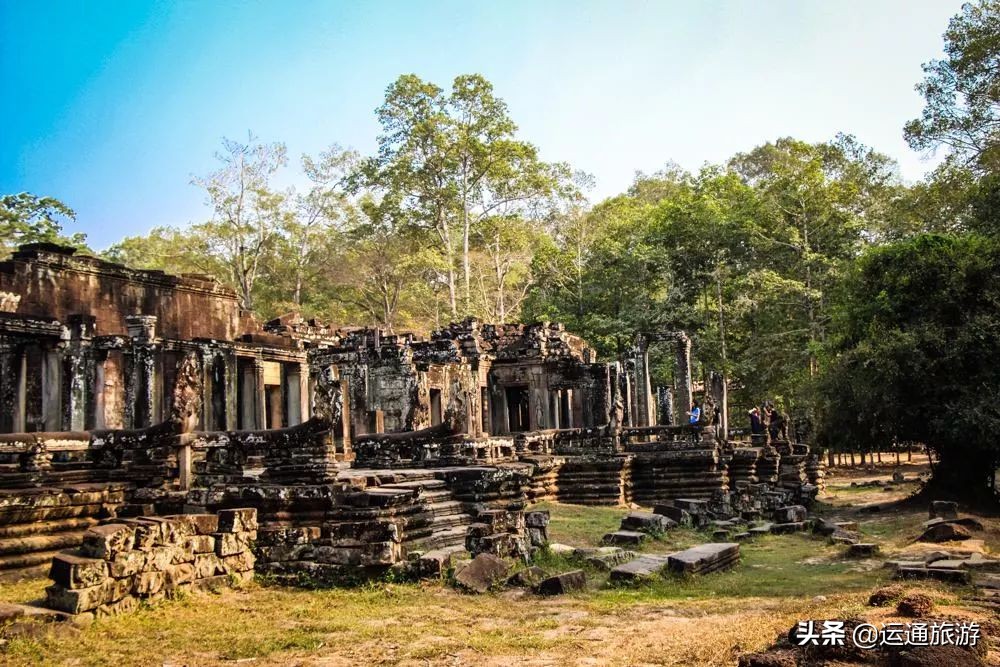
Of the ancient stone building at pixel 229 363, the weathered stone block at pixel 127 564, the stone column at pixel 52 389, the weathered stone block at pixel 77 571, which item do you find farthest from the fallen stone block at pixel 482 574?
the stone column at pixel 52 389

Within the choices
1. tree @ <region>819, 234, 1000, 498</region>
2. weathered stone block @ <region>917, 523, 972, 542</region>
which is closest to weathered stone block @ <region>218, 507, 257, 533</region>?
weathered stone block @ <region>917, 523, 972, 542</region>

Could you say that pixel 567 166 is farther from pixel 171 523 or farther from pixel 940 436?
pixel 171 523

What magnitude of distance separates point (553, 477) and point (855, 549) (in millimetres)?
7760

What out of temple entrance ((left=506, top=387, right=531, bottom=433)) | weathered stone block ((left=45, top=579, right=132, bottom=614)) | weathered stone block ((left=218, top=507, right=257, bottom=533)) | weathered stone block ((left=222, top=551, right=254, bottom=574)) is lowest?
weathered stone block ((left=222, top=551, right=254, bottom=574))

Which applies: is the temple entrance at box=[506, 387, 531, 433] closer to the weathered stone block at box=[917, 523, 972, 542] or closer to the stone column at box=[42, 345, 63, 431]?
the stone column at box=[42, 345, 63, 431]

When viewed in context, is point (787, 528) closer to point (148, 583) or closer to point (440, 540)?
point (440, 540)

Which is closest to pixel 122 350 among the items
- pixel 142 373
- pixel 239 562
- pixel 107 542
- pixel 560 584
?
pixel 142 373

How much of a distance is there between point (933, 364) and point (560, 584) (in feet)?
37.1

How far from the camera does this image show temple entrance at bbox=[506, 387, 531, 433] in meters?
31.3

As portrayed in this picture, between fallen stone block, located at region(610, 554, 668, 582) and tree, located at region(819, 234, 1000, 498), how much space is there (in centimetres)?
908

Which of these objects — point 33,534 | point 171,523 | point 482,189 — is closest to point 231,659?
point 171,523

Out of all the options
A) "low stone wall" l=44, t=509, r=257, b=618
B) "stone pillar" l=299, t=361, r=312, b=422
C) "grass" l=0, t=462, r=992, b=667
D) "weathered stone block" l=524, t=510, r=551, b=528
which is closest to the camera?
"grass" l=0, t=462, r=992, b=667

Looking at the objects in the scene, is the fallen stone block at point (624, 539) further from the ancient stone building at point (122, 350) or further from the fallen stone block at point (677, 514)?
the ancient stone building at point (122, 350)

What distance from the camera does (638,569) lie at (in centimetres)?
893
